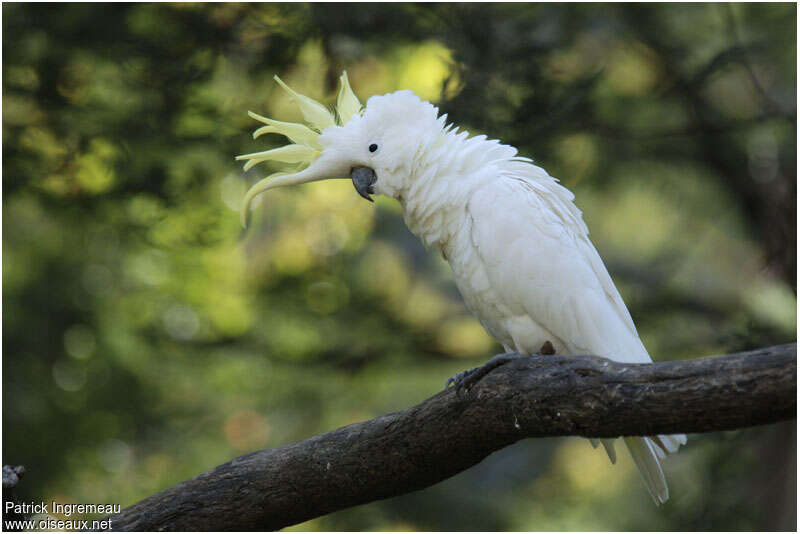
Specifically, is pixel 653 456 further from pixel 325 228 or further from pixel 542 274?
pixel 325 228

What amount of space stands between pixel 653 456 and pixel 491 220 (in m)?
0.85

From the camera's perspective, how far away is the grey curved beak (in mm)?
2664

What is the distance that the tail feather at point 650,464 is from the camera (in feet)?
7.68

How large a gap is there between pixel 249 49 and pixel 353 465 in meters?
2.81

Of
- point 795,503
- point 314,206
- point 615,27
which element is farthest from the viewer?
point 314,206

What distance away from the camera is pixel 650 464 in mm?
2371

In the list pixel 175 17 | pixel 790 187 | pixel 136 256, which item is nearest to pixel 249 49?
pixel 175 17

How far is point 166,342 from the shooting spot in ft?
15.8

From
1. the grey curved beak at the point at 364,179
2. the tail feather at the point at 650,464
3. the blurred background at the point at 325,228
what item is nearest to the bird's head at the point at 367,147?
the grey curved beak at the point at 364,179

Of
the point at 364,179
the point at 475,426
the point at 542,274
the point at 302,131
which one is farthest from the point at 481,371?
the point at 302,131

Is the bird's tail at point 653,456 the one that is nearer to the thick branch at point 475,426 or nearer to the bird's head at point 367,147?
the thick branch at point 475,426

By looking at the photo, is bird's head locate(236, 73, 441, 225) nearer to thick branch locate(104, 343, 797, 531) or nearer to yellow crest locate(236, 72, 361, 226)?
yellow crest locate(236, 72, 361, 226)

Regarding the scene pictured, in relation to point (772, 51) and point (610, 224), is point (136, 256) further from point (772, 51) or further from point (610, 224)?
point (772, 51)

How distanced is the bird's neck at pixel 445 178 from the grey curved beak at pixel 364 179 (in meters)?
0.11
